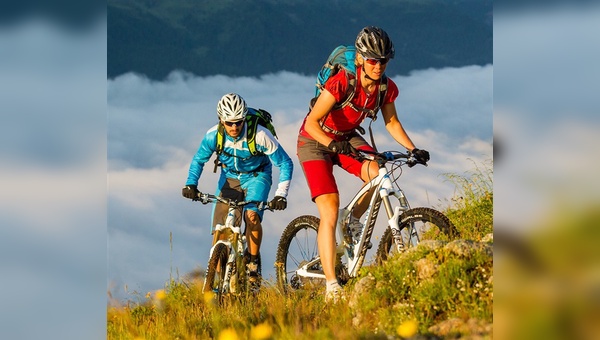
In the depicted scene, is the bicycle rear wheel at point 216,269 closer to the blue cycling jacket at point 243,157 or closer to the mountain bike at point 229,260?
the mountain bike at point 229,260

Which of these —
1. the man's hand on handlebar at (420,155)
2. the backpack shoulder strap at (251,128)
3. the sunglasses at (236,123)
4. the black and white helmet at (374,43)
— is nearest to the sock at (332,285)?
the man's hand on handlebar at (420,155)

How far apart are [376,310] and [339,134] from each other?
178cm

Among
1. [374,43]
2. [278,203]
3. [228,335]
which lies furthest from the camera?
[278,203]

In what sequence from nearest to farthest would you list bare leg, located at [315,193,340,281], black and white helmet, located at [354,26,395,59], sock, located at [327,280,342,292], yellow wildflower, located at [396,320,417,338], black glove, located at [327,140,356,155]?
yellow wildflower, located at [396,320,417,338]
black and white helmet, located at [354,26,395,59]
black glove, located at [327,140,356,155]
sock, located at [327,280,342,292]
bare leg, located at [315,193,340,281]

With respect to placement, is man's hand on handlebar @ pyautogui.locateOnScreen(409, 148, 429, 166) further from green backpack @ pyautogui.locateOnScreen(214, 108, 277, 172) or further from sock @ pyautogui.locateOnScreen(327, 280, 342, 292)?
green backpack @ pyautogui.locateOnScreen(214, 108, 277, 172)

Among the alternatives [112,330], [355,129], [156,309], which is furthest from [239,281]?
[355,129]

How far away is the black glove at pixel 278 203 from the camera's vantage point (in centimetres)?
780

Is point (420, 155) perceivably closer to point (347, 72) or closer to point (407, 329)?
point (347, 72)

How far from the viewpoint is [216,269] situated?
321 inches

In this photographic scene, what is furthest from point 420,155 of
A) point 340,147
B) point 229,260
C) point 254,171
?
point 229,260

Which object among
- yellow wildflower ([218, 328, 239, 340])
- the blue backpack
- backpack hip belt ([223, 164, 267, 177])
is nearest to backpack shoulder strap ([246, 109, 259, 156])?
backpack hip belt ([223, 164, 267, 177])

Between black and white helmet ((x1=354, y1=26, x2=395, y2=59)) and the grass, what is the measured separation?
1524 mm

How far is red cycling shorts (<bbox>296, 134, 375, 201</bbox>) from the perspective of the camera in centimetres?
734

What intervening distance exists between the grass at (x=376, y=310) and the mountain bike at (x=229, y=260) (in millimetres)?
342
